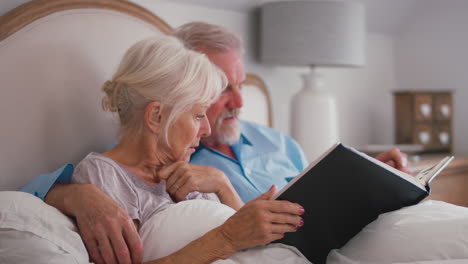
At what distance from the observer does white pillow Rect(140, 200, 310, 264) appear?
44.6 inches

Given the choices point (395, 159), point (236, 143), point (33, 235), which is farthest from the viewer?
point (236, 143)

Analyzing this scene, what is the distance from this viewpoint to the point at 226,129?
1.84m

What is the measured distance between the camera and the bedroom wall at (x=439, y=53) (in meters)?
3.16

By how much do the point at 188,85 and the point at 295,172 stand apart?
2.56ft

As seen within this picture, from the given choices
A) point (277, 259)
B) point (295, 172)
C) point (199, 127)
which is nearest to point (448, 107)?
point (295, 172)

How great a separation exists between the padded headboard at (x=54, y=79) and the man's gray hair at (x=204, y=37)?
189 mm

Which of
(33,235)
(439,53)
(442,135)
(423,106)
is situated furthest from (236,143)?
(439,53)

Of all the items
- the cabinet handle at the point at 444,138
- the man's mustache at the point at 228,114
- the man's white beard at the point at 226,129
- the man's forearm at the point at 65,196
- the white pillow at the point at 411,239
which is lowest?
the white pillow at the point at 411,239

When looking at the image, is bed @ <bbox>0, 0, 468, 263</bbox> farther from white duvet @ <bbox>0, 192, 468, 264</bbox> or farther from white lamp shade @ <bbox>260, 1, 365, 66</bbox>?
white lamp shade @ <bbox>260, 1, 365, 66</bbox>

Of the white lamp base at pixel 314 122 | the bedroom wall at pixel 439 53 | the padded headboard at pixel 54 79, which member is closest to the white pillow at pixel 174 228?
the padded headboard at pixel 54 79

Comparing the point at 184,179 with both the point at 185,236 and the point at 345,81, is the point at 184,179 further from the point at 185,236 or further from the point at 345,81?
the point at 345,81

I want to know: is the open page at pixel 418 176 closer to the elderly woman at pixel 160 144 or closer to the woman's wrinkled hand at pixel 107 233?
the elderly woman at pixel 160 144

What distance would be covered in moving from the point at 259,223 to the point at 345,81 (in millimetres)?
2169

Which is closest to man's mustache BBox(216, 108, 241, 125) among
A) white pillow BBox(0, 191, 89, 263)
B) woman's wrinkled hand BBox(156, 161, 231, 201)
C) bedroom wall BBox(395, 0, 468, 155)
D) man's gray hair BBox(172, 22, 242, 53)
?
man's gray hair BBox(172, 22, 242, 53)
